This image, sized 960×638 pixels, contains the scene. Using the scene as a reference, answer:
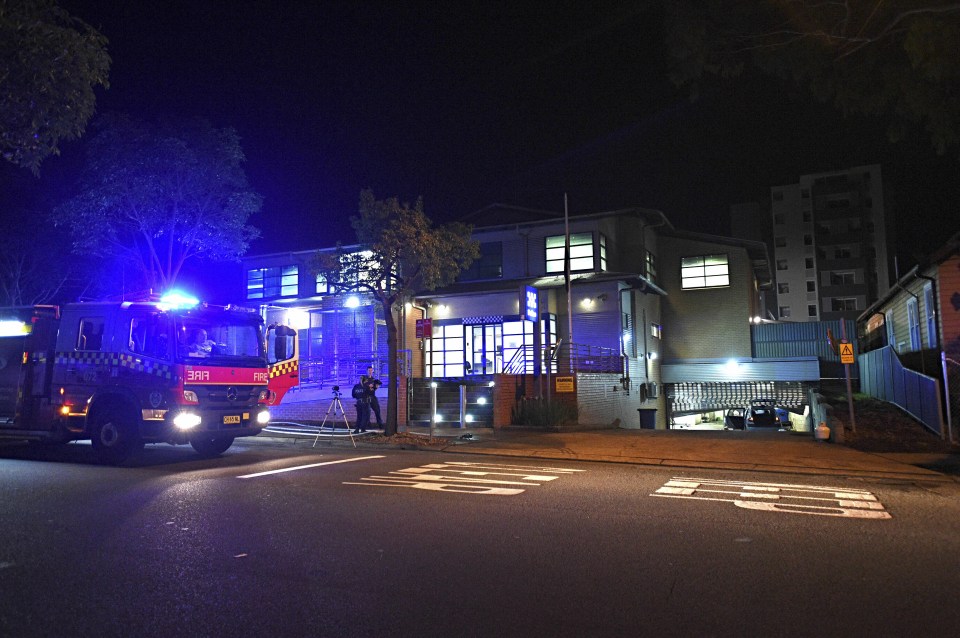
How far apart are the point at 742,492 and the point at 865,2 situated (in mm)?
7237

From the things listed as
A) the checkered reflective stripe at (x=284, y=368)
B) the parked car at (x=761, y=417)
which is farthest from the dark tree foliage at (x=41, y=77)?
the parked car at (x=761, y=417)

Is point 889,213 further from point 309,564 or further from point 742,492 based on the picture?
point 309,564

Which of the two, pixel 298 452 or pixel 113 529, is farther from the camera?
pixel 298 452

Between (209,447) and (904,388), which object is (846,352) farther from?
(209,447)

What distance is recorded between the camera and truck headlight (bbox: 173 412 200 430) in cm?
1123

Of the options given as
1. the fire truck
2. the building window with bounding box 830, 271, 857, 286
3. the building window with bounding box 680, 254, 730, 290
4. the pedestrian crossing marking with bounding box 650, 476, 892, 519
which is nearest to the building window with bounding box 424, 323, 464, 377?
the building window with bounding box 680, 254, 730, 290

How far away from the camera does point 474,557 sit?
Answer: 5.68 m

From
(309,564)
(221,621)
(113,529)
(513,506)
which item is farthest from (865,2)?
(113,529)

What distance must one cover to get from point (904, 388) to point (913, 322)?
4914 millimetres

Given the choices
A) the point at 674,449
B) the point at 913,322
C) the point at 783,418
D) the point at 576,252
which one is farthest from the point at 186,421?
the point at 783,418

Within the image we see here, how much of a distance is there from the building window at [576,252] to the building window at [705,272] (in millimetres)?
5881

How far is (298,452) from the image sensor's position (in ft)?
45.6

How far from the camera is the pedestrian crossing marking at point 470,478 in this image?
9.13m

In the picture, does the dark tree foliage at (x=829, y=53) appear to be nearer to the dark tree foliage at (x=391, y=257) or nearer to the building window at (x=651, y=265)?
the dark tree foliage at (x=391, y=257)
